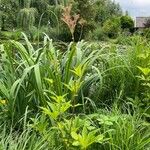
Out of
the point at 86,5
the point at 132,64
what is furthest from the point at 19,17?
the point at 132,64

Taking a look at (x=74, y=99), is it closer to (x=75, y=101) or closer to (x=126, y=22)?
(x=75, y=101)

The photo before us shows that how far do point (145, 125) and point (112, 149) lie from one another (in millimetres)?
391

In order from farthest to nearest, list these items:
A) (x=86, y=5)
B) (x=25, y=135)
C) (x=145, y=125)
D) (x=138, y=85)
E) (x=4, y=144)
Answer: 1. (x=86, y=5)
2. (x=138, y=85)
3. (x=145, y=125)
4. (x=25, y=135)
5. (x=4, y=144)

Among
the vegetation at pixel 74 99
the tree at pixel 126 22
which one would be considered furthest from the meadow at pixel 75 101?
the tree at pixel 126 22

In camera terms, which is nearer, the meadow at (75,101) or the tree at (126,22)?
the meadow at (75,101)

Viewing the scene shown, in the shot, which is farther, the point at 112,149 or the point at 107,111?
the point at 107,111

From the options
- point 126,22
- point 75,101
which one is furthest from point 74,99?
point 126,22

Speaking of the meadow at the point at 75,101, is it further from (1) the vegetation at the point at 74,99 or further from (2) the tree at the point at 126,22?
(2) the tree at the point at 126,22

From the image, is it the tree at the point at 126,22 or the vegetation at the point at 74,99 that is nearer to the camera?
the vegetation at the point at 74,99

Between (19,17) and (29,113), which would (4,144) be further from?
(19,17)

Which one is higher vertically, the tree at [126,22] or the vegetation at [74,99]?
the vegetation at [74,99]

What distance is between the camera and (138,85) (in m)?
3.38

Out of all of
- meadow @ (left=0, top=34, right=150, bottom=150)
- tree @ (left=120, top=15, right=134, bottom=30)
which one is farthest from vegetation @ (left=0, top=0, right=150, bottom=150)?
tree @ (left=120, top=15, right=134, bottom=30)

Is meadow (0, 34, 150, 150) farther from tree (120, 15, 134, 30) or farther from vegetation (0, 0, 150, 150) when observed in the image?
tree (120, 15, 134, 30)
